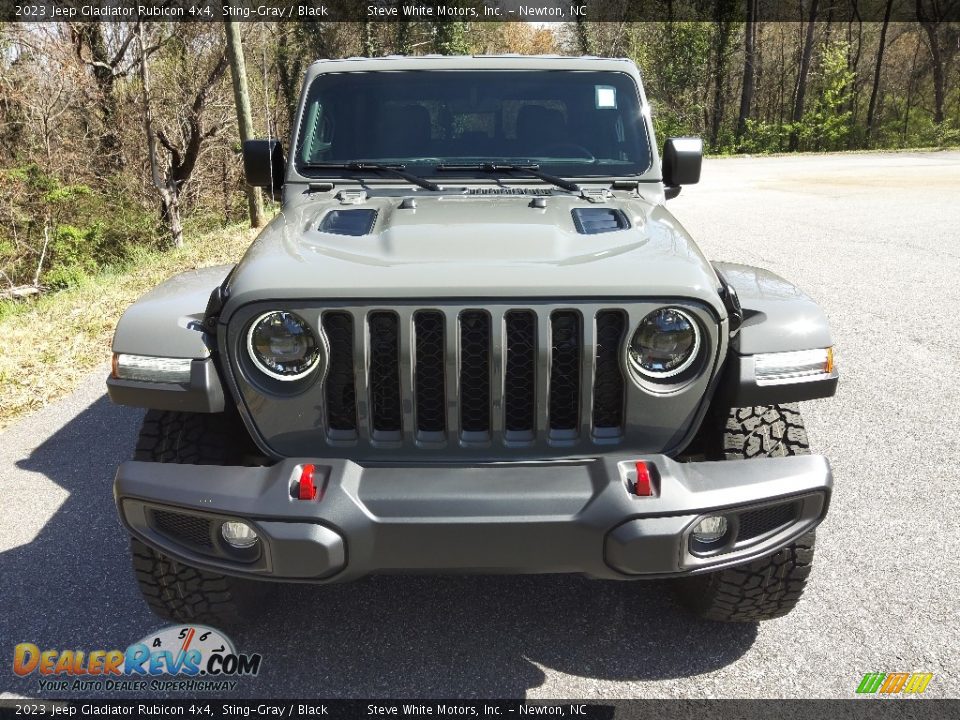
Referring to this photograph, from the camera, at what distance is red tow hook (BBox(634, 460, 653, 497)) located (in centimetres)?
206

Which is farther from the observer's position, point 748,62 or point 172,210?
point 748,62

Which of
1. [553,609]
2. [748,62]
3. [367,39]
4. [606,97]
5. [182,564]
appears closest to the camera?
[182,564]

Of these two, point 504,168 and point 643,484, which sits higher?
point 504,168

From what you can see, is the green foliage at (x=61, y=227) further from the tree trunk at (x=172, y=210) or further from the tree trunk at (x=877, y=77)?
the tree trunk at (x=877, y=77)

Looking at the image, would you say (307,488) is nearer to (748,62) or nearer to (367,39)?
(367,39)

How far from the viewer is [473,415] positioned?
7.50 feet

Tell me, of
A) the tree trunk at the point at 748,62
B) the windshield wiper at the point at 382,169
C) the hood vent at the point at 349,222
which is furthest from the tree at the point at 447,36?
the hood vent at the point at 349,222

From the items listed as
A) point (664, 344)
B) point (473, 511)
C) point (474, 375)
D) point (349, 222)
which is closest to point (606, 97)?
point (349, 222)

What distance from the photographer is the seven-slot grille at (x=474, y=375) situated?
7.07 feet

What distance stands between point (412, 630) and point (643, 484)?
1128mm

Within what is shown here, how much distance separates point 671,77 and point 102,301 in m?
38.1

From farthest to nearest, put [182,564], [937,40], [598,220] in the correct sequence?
[937,40]
[598,220]
[182,564]

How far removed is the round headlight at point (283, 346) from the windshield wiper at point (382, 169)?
3.98 feet

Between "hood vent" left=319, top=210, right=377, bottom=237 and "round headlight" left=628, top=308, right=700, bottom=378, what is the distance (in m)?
0.96
